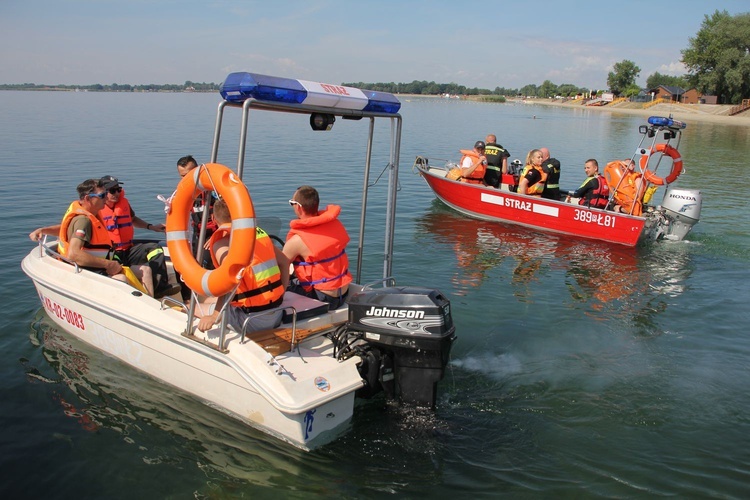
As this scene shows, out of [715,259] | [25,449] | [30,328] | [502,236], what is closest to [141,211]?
[30,328]

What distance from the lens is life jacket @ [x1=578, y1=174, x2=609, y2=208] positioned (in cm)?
1105

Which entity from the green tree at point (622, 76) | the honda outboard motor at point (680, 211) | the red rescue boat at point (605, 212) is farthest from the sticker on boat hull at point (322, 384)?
the green tree at point (622, 76)

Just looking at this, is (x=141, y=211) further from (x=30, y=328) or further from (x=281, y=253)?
(x=281, y=253)

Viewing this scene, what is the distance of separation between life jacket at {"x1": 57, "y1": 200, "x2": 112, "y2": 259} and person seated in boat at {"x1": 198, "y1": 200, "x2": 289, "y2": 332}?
192 centimetres

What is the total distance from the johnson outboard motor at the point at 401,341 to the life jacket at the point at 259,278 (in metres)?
0.64

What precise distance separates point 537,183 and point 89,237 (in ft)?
28.6

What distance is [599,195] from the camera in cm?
1111

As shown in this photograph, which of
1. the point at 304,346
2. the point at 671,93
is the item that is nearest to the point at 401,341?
the point at 304,346

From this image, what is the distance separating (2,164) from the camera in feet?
56.1

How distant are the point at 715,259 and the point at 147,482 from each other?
9517 millimetres

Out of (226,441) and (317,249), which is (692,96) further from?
(226,441)

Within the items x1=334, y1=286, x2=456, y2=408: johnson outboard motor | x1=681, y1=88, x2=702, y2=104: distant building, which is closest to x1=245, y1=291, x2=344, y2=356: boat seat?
x1=334, y1=286, x2=456, y2=408: johnson outboard motor

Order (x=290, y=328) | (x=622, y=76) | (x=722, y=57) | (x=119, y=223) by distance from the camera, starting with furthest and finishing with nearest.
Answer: (x=622, y=76)
(x=722, y=57)
(x=119, y=223)
(x=290, y=328)

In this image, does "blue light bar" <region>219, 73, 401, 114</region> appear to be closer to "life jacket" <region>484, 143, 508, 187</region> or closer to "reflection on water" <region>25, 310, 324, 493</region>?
"reflection on water" <region>25, 310, 324, 493</region>
